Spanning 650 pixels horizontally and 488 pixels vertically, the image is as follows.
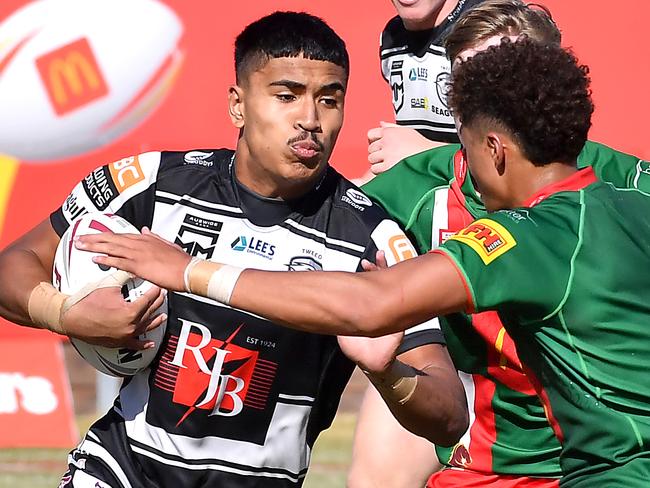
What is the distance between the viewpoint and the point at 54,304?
4418 millimetres

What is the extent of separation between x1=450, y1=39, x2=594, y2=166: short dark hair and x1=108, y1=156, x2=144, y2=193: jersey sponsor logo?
3.96ft

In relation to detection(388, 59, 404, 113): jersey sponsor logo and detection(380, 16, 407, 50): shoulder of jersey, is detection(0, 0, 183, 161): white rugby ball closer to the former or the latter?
detection(380, 16, 407, 50): shoulder of jersey

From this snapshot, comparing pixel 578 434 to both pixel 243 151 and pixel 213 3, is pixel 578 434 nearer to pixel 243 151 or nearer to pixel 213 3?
pixel 243 151

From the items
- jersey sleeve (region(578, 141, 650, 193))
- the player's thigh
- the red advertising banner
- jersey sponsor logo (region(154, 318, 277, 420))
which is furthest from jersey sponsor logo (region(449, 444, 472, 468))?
the red advertising banner

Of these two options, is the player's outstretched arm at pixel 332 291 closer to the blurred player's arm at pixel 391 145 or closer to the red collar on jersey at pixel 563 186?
the red collar on jersey at pixel 563 186

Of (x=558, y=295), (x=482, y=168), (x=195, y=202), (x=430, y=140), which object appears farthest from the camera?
(x=430, y=140)

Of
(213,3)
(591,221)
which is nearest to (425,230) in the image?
(591,221)

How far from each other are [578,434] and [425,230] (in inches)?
52.1

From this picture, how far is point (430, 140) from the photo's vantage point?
5.89 m

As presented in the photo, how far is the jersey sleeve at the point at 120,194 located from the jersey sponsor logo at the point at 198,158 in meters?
0.10

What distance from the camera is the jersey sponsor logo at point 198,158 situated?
4730 mm

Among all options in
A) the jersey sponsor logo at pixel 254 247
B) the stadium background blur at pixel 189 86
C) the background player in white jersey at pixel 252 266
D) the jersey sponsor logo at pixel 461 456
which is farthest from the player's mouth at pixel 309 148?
the stadium background blur at pixel 189 86

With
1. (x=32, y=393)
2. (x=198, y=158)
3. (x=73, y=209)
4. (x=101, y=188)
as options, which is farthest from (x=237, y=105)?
(x=32, y=393)

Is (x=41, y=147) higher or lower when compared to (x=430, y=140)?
lower
